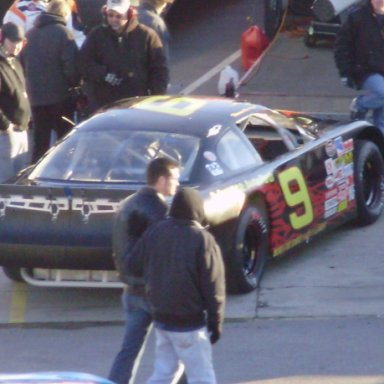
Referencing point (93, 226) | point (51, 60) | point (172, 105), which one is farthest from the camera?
point (51, 60)

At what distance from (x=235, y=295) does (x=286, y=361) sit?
4.74 feet

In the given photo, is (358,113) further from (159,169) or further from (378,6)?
(159,169)

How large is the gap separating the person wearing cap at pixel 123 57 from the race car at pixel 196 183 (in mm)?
1736

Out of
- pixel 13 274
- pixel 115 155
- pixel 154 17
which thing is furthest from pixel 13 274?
pixel 154 17

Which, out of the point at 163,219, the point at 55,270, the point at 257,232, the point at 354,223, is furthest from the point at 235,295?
the point at 163,219

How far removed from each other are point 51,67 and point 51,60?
7 centimetres

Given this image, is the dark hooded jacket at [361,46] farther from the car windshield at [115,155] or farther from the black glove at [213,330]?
the black glove at [213,330]

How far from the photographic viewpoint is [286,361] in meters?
7.43

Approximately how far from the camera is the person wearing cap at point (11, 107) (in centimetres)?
1034

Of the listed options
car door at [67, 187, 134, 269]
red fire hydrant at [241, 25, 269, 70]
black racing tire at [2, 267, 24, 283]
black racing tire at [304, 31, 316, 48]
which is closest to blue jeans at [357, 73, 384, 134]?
black racing tire at [2, 267, 24, 283]

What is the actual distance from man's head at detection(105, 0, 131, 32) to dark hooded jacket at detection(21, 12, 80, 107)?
0.56 meters

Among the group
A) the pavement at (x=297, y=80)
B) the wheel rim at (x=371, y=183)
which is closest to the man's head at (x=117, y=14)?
the wheel rim at (x=371, y=183)

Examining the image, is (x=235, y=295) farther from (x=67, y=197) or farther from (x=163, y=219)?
(x=163, y=219)

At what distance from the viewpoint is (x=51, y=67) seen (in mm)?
11750
